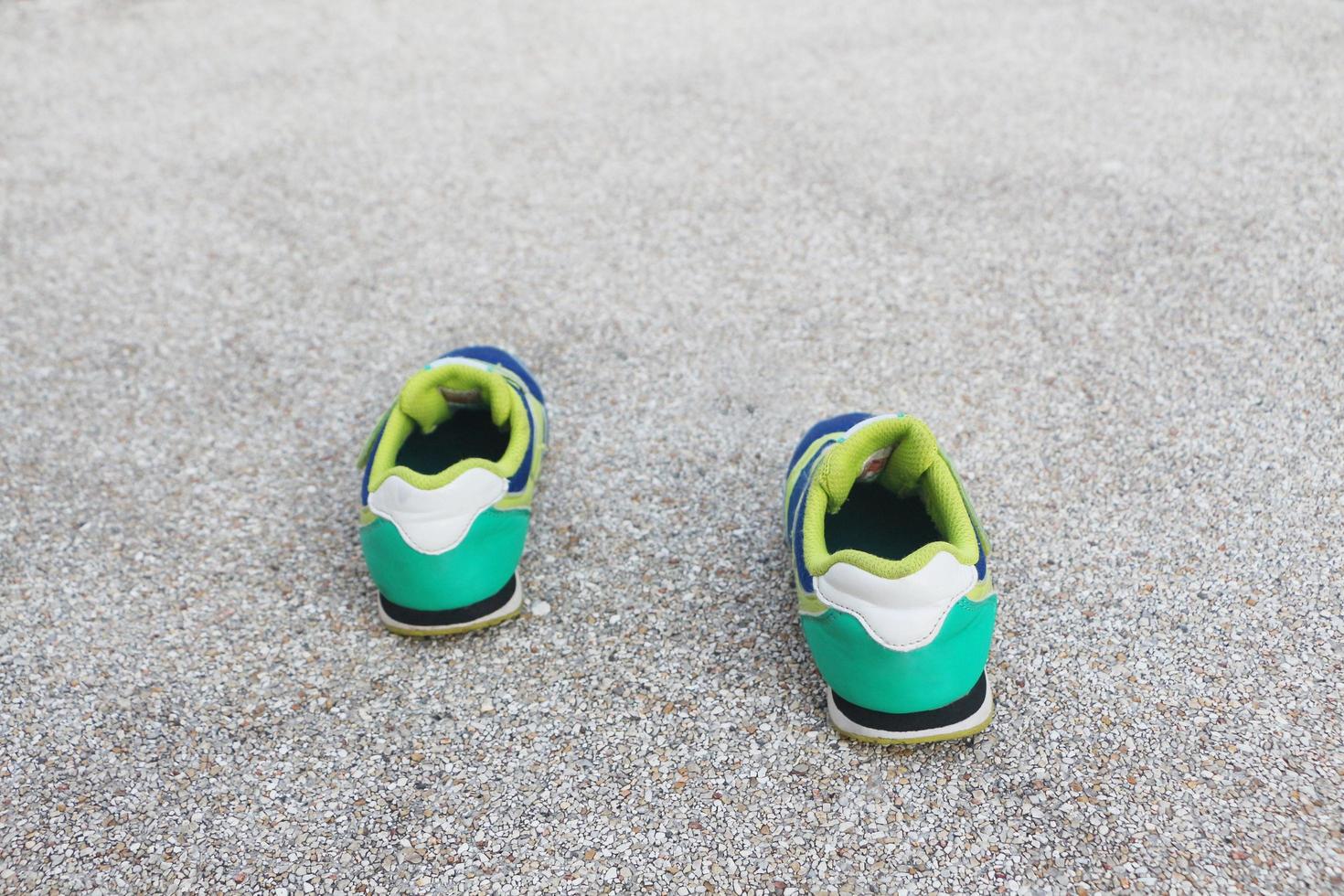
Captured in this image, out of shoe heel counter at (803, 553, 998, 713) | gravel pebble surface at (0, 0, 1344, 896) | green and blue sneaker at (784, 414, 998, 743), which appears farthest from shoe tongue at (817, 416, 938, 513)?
gravel pebble surface at (0, 0, 1344, 896)

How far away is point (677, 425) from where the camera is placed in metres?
2.48

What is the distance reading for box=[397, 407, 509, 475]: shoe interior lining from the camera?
2.13 m

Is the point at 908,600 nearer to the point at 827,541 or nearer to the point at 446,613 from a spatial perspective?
the point at 827,541

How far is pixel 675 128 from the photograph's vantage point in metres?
3.71

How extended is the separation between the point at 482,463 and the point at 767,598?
629 mm

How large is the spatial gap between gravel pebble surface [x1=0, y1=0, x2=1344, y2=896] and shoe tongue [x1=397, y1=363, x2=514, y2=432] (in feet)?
1.04

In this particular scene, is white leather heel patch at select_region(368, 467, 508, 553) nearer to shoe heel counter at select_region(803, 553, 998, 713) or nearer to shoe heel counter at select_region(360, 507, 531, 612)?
shoe heel counter at select_region(360, 507, 531, 612)

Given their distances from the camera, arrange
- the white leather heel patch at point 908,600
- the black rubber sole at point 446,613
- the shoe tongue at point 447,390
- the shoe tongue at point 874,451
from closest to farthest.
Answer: the white leather heel patch at point 908,600, the shoe tongue at point 874,451, the black rubber sole at point 446,613, the shoe tongue at point 447,390

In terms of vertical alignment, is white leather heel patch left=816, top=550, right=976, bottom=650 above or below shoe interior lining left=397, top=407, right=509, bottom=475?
above

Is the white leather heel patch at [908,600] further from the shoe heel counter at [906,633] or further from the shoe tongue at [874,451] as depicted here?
the shoe tongue at [874,451]

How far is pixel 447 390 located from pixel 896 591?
1.04m

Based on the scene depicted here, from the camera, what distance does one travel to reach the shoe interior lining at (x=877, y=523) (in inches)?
75.7

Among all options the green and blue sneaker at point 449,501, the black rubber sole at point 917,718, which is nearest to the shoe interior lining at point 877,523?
the black rubber sole at point 917,718

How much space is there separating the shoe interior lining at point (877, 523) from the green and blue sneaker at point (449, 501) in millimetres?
637
